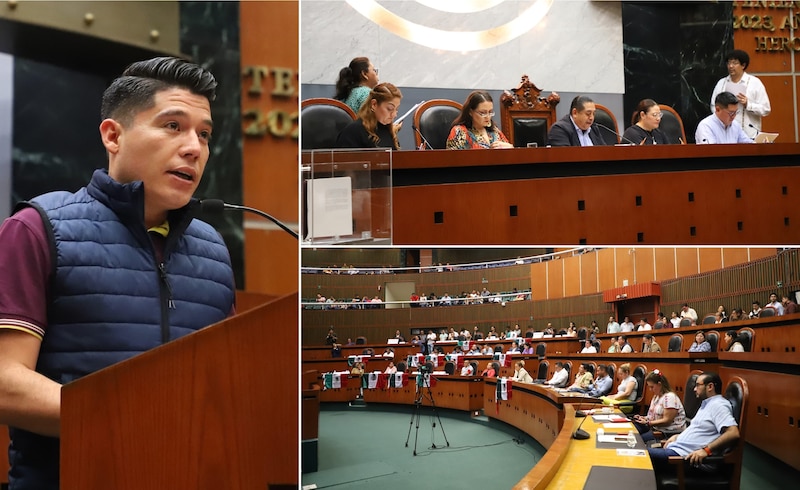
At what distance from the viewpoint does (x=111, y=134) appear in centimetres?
184

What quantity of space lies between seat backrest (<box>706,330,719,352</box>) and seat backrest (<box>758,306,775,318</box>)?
15 cm

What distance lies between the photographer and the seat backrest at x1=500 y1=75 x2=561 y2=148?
367 centimetres

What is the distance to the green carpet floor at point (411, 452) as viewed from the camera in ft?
8.04

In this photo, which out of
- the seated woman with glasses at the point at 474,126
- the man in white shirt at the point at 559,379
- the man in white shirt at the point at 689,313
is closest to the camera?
the man in white shirt at the point at 689,313

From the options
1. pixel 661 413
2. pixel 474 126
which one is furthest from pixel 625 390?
pixel 474 126

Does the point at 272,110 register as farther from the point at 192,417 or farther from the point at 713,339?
the point at 713,339

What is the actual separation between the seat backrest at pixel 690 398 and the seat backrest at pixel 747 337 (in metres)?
0.17

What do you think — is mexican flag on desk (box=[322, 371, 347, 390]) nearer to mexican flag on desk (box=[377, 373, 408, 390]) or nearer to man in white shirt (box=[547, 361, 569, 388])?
mexican flag on desk (box=[377, 373, 408, 390])

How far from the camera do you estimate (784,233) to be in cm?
269

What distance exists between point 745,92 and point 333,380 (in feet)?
11.1

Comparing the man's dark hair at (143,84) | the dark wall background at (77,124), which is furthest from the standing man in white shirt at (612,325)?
the man's dark hair at (143,84)

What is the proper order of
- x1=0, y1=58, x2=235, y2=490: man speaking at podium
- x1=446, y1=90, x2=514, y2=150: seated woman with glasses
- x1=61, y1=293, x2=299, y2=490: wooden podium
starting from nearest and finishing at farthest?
1. x1=61, y1=293, x2=299, y2=490: wooden podium
2. x1=0, y1=58, x2=235, y2=490: man speaking at podium
3. x1=446, y1=90, x2=514, y2=150: seated woman with glasses

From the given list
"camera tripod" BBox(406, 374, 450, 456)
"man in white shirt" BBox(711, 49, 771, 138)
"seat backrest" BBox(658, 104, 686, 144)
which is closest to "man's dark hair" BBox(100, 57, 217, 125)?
"camera tripod" BBox(406, 374, 450, 456)

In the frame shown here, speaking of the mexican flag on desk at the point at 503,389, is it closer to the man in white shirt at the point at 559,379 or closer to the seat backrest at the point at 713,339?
the man in white shirt at the point at 559,379
